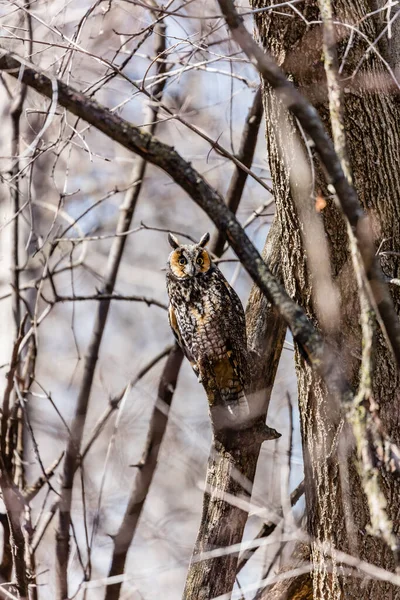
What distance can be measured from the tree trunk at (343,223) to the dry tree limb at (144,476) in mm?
1614

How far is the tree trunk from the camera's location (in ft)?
7.12

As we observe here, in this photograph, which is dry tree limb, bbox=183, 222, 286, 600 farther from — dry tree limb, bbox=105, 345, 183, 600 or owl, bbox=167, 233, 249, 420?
dry tree limb, bbox=105, 345, 183, 600

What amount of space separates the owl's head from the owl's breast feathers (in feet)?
0.11

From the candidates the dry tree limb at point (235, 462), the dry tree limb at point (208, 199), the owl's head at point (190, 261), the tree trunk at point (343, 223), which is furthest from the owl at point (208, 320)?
the dry tree limb at point (208, 199)

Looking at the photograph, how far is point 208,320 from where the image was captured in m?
3.55

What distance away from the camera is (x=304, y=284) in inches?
90.6

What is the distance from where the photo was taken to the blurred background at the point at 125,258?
10.5 feet

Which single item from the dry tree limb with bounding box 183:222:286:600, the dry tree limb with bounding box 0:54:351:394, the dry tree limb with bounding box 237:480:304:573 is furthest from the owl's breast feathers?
the dry tree limb with bounding box 0:54:351:394

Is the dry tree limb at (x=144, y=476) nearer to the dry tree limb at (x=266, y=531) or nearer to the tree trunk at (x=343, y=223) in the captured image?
the dry tree limb at (x=266, y=531)

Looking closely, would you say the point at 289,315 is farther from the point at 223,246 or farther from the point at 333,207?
the point at 223,246

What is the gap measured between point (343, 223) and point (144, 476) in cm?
223

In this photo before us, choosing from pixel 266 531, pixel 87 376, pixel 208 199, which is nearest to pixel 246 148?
pixel 87 376

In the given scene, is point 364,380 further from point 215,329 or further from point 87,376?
point 87,376

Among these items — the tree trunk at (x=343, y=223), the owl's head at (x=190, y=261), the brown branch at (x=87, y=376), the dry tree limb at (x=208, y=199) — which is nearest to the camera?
the dry tree limb at (x=208, y=199)
